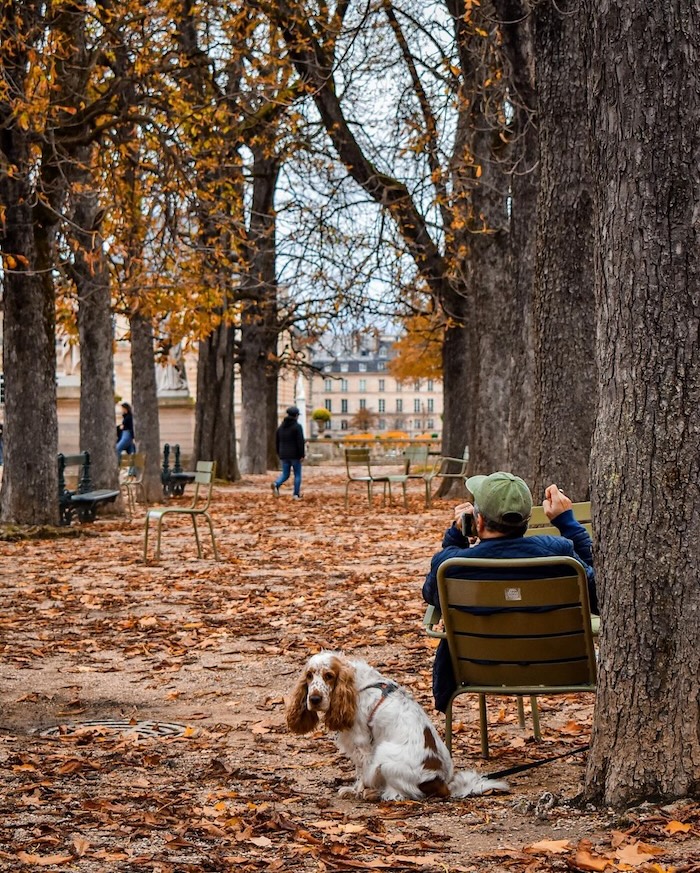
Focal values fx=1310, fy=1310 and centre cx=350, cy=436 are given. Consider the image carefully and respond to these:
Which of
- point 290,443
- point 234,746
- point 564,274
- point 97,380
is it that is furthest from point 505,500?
point 290,443

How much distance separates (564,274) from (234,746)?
14.4 ft

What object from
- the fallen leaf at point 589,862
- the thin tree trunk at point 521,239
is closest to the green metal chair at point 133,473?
the thin tree trunk at point 521,239

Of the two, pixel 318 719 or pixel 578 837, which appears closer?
pixel 578 837

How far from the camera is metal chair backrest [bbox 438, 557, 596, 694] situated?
506cm

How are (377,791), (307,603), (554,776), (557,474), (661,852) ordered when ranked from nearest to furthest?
(661,852)
(377,791)
(554,776)
(557,474)
(307,603)

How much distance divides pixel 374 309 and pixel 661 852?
24789 mm

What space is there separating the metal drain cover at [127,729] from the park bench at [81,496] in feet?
35.5

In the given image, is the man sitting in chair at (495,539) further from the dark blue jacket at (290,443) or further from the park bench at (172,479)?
the park bench at (172,479)

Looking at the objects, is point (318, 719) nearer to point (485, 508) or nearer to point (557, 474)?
point (485, 508)

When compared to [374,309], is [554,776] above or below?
below

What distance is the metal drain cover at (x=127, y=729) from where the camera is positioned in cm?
647

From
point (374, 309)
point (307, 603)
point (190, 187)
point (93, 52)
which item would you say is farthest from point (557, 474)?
point (374, 309)

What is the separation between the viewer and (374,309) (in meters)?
28.5

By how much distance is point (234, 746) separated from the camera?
→ 6.26 metres
